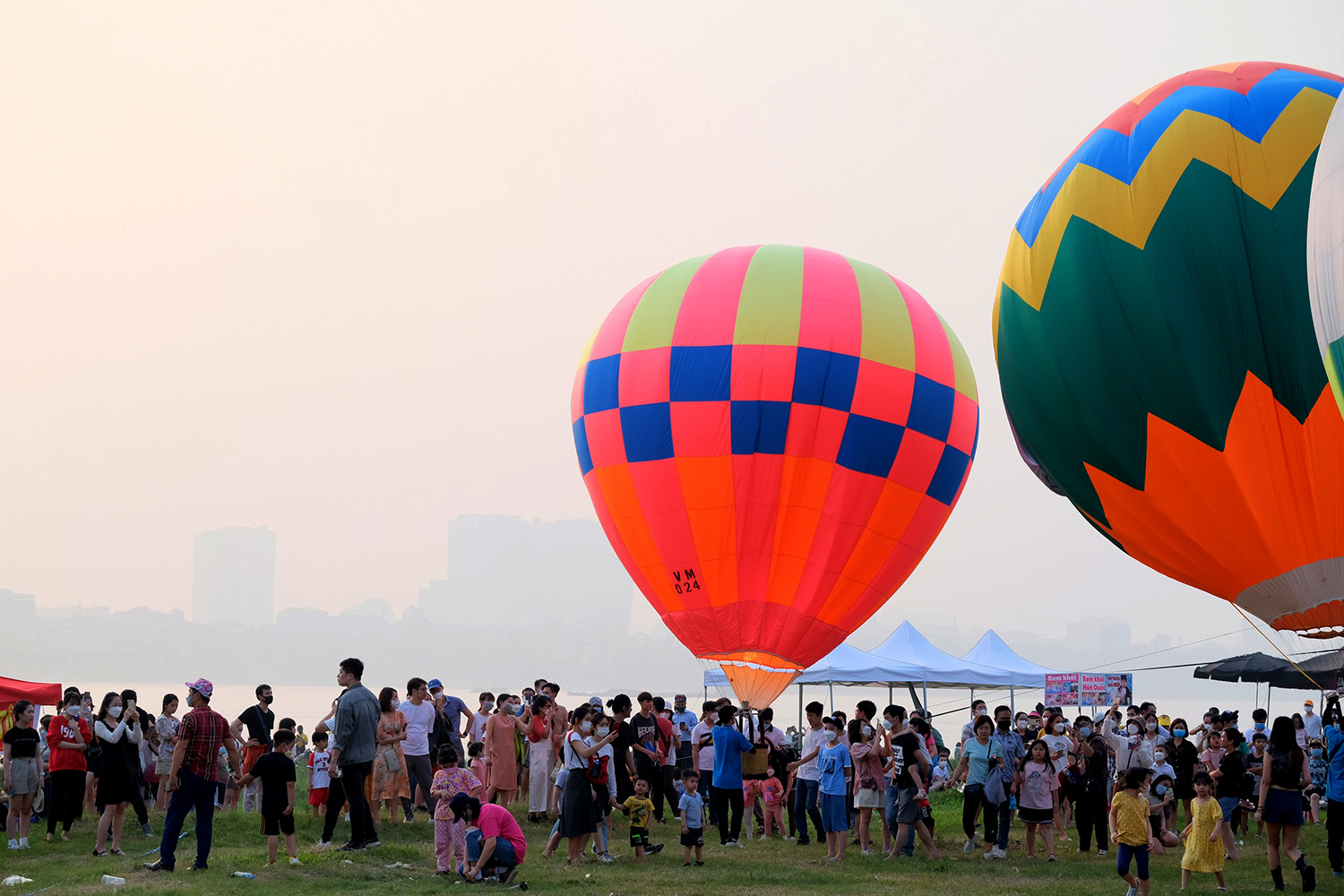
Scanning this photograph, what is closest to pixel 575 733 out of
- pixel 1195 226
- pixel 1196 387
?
pixel 1196 387

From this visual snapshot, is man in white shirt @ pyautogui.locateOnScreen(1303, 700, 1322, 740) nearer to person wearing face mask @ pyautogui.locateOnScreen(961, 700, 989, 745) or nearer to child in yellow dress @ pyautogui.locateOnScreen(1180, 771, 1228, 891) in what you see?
person wearing face mask @ pyautogui.locateOnScreen(961, 700, 989, 745)

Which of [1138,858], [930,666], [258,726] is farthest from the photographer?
[930,666]

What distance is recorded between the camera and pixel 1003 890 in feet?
35.3

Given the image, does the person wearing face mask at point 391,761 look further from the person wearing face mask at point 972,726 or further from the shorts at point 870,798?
the person wearing face mask at point 972,726

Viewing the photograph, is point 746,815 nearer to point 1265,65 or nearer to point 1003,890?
point 1003,890

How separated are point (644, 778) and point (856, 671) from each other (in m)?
11.6

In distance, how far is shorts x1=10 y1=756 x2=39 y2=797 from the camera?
39.5ft

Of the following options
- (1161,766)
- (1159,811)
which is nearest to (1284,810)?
(1159,811)

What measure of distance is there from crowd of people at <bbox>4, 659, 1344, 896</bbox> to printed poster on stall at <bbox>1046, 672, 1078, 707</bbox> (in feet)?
28.6

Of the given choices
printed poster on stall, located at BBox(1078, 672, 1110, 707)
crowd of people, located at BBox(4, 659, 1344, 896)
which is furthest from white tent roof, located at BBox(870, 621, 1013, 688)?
crowd of people, located at BBox(4, 659, 1344, 896)

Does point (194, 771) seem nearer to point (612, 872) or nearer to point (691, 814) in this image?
point (612, 872)

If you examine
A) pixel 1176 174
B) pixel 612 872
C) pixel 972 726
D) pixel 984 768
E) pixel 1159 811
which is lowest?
pixel 612 872

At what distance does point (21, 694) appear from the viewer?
1612 centimetres

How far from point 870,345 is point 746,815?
7.10 meters
